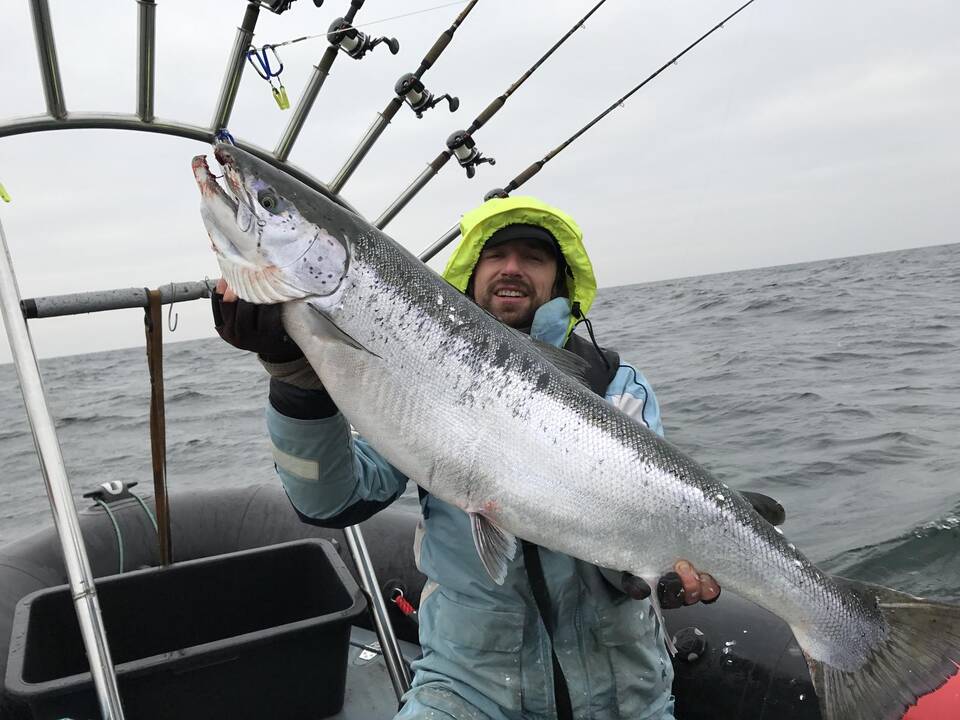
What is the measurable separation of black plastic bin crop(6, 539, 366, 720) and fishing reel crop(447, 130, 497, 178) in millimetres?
2489

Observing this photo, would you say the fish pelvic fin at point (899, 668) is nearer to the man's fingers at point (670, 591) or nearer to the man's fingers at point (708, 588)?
the man's fingers at point (708, 588)

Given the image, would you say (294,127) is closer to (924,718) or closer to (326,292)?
(326,292)

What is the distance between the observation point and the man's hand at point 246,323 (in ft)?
7.83

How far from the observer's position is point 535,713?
2762 millimetres

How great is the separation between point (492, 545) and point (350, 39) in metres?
2.81

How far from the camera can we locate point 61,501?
2.58 meters

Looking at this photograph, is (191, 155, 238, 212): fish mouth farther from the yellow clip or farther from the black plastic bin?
the black plastic bin

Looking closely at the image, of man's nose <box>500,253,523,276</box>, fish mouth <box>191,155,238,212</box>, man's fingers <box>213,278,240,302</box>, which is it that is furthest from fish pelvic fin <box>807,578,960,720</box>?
fish mouth <box>191,155,238,212</box>

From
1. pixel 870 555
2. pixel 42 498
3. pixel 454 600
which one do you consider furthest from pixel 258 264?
pixel 42 498

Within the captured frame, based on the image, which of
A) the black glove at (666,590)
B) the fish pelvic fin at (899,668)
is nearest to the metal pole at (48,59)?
the black glove at (666,590)

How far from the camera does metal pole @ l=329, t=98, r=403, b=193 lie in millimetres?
4035

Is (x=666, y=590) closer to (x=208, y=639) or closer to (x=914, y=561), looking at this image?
(x=208, y=639)

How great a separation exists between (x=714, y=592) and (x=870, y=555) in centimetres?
438

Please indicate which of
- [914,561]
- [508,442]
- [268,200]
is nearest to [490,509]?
[508,442]
